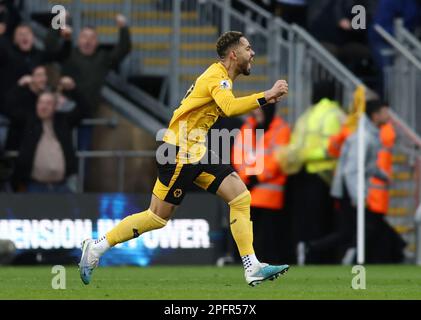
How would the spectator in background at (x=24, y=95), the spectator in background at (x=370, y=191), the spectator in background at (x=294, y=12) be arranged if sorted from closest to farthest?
1. the spectator in background at (x=370, y=191)
2. the spectator in background at (x=24, y=95)
3. the spectator in background at (x=294, y=12)

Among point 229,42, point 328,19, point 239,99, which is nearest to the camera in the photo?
point 239,99

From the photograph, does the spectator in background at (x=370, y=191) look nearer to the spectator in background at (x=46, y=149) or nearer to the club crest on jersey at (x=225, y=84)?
the spectator in background at (x=46, y=149)

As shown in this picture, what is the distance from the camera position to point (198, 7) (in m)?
22.5

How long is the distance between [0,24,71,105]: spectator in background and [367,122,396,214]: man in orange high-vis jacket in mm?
4702

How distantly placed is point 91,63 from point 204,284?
7226 mm

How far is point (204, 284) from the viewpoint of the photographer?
1455 centimetres

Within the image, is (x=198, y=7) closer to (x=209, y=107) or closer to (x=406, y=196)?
(x=406, y=196)

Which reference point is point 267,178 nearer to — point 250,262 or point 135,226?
point 135,226

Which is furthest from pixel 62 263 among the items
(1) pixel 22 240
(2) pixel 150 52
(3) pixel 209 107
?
(3) pixel 209 107

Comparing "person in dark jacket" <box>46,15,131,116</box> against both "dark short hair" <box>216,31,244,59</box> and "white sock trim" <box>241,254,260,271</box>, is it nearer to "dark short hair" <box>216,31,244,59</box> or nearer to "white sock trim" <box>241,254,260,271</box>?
"dark short hair" <box>216,31,244,59</box>

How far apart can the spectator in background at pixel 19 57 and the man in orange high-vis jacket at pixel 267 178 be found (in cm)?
294

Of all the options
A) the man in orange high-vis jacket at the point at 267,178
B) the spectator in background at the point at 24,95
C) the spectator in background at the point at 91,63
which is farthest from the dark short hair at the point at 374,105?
the spectator in background at the point at 24,95

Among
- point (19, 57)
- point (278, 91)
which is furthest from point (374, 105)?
point (278, 91)

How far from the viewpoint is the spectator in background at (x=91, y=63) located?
21.0 meters
